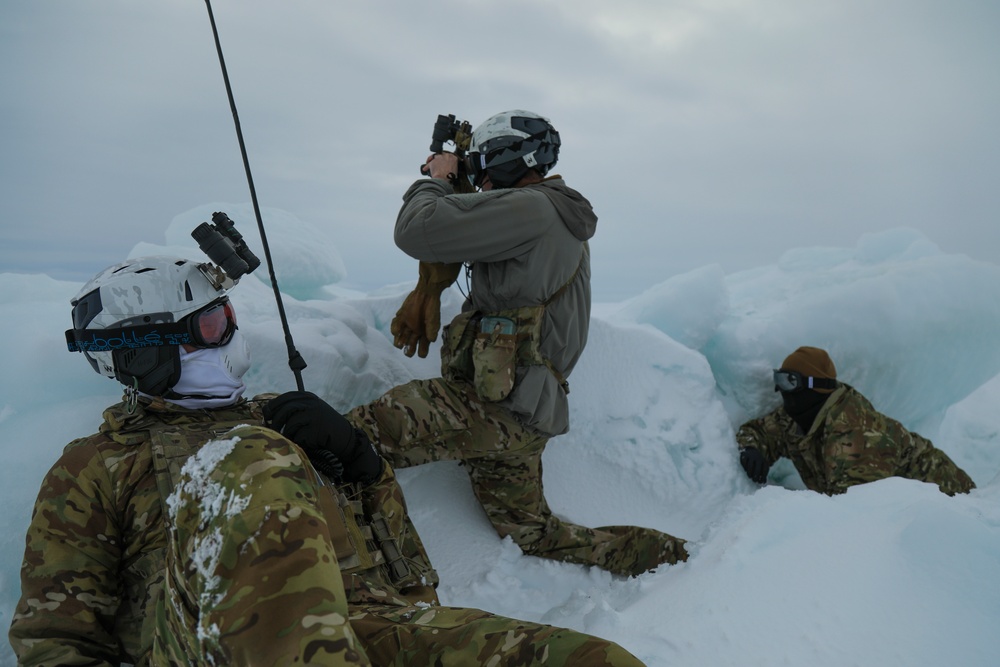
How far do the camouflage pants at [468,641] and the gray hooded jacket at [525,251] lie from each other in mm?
1160

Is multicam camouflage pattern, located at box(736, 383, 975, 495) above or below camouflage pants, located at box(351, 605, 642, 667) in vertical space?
below

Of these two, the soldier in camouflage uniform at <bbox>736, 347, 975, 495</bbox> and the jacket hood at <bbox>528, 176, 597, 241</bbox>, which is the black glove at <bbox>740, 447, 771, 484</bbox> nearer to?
the soldier in camouflage uniform at <bbox>736, 347, 975, 495</bbox>

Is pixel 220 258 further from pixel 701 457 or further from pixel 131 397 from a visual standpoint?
pixel 701 457

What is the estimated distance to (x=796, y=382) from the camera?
345 cm

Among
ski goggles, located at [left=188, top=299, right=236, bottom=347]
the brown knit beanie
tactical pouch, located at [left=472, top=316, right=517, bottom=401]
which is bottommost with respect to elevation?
the brown knit beanie

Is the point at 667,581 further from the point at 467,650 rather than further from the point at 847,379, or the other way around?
the point at 847,379

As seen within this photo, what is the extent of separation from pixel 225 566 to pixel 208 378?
746 millimetres

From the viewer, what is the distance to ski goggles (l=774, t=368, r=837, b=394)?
3.40m

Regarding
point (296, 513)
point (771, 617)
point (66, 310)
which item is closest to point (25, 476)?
point (66, 310)

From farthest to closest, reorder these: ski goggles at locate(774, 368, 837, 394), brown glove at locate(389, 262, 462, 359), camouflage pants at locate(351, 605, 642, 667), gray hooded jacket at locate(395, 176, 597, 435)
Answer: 1. ski goggles at locate(774, 368, 837, 394)
2. brown glove at locate(389, 262, 462, 359)
3. gray hooded jacket at locate(395, 176, 597, 435)
4. camouflage pants at locate(351, 605, 642, 667)

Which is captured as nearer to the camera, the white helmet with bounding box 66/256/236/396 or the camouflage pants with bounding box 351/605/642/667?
the camouflage pants with bounding box 351/605/642/667

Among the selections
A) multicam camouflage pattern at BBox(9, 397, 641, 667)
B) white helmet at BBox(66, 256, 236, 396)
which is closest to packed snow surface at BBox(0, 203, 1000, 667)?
multicam camouflage pattern at BBox(9, 397, 641, 667)

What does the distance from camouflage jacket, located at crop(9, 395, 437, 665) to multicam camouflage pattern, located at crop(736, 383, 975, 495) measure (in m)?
2.67

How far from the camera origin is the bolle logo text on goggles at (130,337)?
150cm
